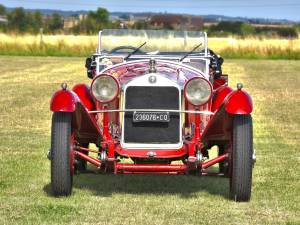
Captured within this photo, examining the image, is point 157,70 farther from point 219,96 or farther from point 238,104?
point 238,104

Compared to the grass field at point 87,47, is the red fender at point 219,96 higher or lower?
higher

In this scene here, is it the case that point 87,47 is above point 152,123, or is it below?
below

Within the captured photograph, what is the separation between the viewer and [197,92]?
7117 millimetres

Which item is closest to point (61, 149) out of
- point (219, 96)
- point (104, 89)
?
point (104, 89)

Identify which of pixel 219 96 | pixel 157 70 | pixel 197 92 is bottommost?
pixel 219 96

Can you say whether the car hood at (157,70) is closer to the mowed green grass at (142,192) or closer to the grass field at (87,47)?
the mowed green grass at (142,192)

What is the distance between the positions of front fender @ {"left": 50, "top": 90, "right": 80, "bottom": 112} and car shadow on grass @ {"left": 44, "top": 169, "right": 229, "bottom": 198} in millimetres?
933

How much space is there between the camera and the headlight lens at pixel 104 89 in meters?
7.13

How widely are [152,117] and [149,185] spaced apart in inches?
38.7

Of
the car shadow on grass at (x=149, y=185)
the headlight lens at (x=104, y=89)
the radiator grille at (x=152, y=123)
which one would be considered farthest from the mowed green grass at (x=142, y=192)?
the headlight lens at (x=104, y=89)

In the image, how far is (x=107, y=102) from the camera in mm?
7191

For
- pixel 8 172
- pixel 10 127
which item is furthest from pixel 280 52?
pixel 8 172

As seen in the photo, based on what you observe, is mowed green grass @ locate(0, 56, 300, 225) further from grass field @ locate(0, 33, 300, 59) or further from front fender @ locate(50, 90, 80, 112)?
grass field @ locate(0, 33, 300, 59)

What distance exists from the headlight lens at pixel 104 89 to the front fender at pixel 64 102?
0.26 m
